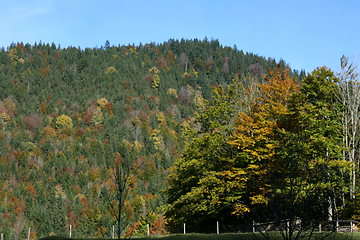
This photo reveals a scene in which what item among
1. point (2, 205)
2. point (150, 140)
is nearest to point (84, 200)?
point (2, 205)

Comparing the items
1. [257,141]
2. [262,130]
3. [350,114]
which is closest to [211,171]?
[257,141]

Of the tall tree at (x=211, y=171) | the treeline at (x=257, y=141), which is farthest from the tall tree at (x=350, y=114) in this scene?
the tall tree at (x=211, y=171)

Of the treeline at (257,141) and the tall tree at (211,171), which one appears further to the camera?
the tall tree at (211,171)

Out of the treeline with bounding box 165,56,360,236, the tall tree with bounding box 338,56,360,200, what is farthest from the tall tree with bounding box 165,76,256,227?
the tall tree with bounding box 338,56,360,200

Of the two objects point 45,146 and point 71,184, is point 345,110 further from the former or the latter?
point 45,146

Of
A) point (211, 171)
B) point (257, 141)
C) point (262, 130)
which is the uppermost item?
point (262, 130)

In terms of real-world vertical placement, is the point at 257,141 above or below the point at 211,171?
above

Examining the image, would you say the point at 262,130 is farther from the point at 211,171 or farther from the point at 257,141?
the point at 211,171

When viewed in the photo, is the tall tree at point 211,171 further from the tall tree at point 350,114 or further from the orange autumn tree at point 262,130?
the tall tree at point 350,114

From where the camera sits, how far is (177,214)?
36062mm

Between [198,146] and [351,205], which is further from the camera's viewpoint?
[198,146]

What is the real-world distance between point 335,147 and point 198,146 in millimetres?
11623

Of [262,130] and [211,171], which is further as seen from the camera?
[211,171]

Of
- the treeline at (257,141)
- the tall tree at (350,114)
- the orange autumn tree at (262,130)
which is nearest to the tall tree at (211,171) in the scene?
the treeline at (257,141)
